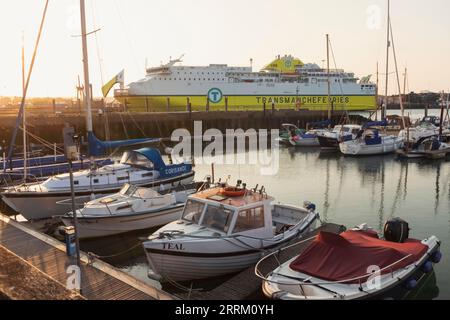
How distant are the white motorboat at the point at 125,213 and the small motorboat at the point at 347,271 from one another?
6.91m

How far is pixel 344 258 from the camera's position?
905 centimetres

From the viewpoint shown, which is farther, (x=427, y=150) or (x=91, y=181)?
(x=427, y=150)

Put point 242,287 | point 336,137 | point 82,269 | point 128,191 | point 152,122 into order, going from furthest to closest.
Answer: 1. point 152,122
2. point 336,137
3. point 128,191
4. point 82,269
5. point 242,287

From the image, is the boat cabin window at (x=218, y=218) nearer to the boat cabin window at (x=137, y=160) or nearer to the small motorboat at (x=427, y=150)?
the boat cabin window at (x=137, y=160)

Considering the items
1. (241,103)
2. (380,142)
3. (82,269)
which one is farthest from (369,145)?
(241,103)

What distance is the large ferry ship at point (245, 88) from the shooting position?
73.4 meters

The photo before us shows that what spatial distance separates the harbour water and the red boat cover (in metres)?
2.18

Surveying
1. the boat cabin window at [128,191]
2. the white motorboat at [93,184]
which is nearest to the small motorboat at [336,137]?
the white motorboat at [93,184]

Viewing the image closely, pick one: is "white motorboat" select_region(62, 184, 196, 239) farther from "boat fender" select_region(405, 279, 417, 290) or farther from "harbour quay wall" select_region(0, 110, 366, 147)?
"harbour quay wall" select_region(0, 110, 366, 147)

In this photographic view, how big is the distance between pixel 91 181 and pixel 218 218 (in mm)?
8780

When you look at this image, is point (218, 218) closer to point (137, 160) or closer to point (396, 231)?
point (396, 231)

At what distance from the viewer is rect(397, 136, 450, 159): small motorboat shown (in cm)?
3375
